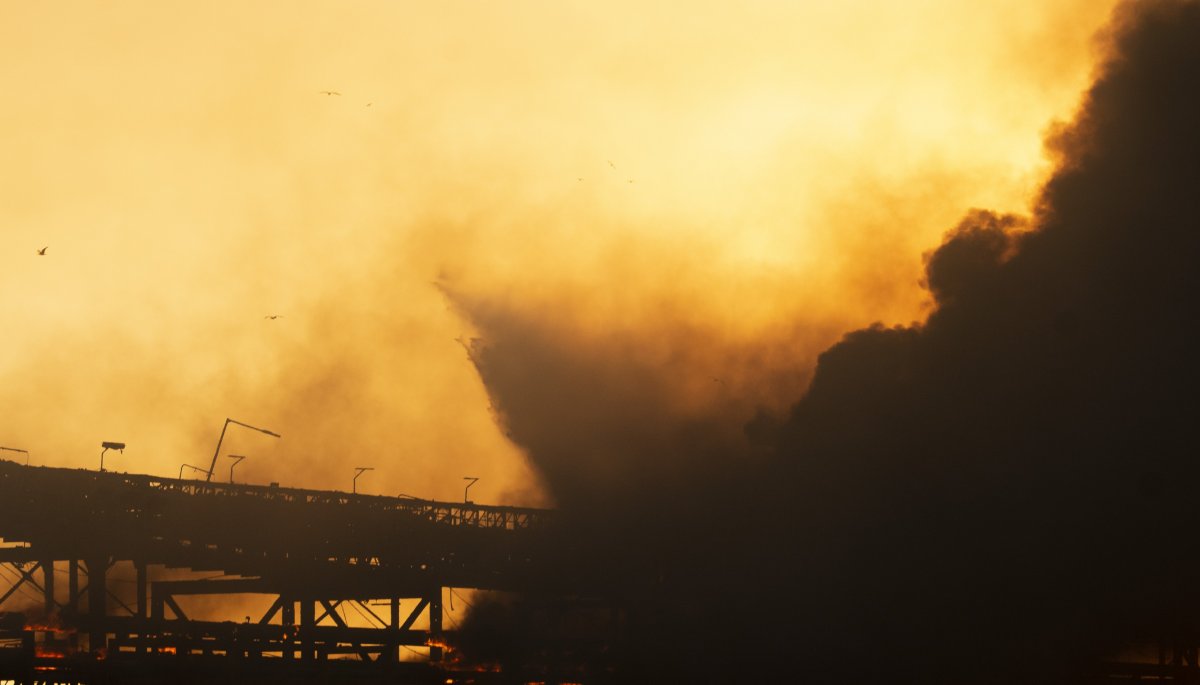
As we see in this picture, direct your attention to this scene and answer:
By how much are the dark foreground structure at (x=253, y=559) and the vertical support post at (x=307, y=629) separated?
16 cm

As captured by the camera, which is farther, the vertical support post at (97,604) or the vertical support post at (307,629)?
the vertical support post at (97,604)

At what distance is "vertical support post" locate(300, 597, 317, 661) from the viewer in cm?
13475

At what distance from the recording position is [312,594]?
145375 millimetres

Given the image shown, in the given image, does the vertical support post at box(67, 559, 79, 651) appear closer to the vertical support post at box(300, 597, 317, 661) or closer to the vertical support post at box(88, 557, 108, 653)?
the vertical support post at box(88, 557, 108, 653)

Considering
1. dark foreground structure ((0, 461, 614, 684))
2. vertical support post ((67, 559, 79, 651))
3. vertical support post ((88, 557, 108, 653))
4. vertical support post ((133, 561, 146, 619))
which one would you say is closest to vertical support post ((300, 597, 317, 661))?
dark foreground structure ((0, 461, 614, 684))

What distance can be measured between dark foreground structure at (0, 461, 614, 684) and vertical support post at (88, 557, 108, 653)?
135 millimetres

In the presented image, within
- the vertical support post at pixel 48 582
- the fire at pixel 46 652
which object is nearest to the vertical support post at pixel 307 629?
the fire at pixel 46 652

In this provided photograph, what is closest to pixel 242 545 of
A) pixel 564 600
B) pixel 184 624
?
pixel 184 624

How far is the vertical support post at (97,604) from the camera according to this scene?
143375mm

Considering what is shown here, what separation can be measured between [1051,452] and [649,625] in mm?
32596

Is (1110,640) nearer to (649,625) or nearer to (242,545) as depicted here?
(649,625)

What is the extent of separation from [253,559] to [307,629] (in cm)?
1655

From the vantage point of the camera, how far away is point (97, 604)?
145m

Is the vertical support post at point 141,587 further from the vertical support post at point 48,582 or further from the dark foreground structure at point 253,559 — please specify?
the vertical support post at point 48,582
